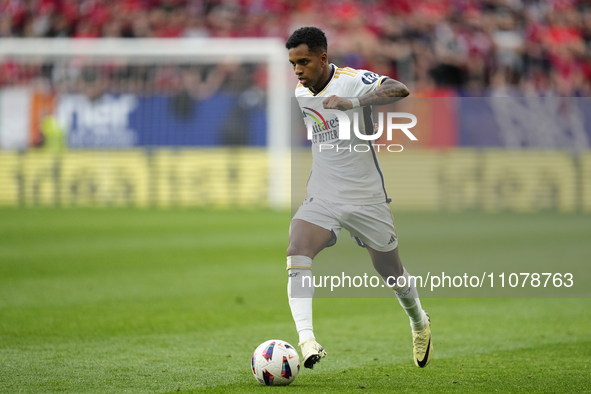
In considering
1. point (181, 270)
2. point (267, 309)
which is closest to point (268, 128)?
point (181, 270)

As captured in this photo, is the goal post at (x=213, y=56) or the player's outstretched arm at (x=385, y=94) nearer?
the player's outstretched arm at (x=385, y=94)

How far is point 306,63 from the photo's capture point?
515cm

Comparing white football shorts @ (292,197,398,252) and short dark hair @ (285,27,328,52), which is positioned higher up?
short dark hair @ (285,27,328,52)

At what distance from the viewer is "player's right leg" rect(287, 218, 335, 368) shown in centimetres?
490

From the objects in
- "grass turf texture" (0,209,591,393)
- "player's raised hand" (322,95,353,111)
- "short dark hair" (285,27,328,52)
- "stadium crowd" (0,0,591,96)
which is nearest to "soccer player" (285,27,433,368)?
"short dark hair" (285,27,328,52)

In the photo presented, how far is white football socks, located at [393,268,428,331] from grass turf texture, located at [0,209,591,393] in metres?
0.29

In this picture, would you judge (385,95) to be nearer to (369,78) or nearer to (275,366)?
(369,78)

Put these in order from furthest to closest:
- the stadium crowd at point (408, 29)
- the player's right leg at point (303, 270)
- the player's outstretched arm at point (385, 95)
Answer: the stadium crowd at point (408, 29) < the player's outstretched arm at point (385, 95) < the player's right leg at point (303, 270)

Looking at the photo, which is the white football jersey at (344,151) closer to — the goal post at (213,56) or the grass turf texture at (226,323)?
the grass turf texture at (226,323)

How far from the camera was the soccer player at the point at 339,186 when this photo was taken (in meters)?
5.12

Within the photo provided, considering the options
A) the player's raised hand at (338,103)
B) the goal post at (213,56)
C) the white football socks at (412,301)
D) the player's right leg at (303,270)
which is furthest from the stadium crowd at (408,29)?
the player's raised hand at (338,103)

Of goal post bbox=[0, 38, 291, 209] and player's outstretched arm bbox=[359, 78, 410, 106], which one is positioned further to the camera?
goal post bbox=[0, 38, 291, 209]

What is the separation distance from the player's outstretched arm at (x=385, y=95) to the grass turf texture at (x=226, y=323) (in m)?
1.68

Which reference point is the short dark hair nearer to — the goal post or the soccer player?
the soccer player
